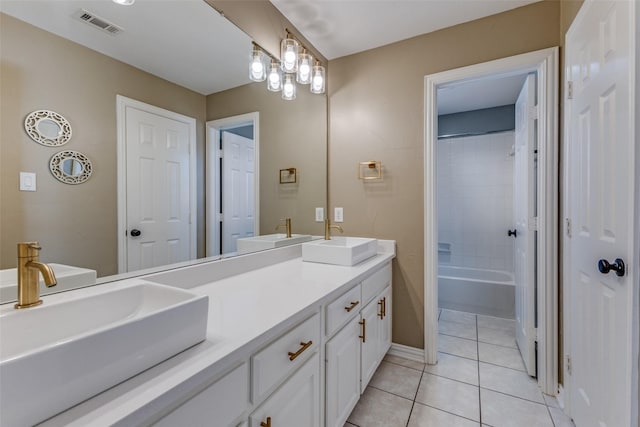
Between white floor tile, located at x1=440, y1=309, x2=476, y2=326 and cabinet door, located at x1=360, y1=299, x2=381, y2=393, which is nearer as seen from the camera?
cabinet door, located at x1=360, y1=299, x2=381, y2=393

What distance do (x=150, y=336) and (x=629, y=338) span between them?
1.50m

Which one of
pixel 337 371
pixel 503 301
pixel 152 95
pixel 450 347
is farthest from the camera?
pixel 503 301

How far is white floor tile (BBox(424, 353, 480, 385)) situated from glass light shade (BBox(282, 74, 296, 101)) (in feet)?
7.07

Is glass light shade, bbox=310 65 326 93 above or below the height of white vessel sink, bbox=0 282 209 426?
above

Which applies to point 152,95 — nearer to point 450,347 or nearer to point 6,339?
point 6,339

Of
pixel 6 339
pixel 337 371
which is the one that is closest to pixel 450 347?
pixel 337 371

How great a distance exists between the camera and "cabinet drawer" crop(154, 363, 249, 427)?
62 centimetres

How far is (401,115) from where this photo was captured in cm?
217

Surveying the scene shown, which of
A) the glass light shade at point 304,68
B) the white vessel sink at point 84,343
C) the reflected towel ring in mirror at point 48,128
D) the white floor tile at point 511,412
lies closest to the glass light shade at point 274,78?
the glass light shade at point 304,68

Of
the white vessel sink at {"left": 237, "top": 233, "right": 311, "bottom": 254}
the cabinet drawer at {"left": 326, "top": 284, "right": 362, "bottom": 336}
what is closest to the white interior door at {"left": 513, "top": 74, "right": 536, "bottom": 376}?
the cabinet drawer at {"left": 326, "top": 284, "right": 362, "bottom": 336}

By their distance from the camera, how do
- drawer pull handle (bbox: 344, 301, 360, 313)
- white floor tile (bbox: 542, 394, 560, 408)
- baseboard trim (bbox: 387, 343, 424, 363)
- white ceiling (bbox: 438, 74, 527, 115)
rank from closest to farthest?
drawer pull handle (bbox: 344, 301, 360, 313) → white floor tile (bbox: 542, 394, 560, 408) → baseboard trim (bbox: 387, 343, 424, 363) → white ceiling (bbox: 438, 74, 527, 115)

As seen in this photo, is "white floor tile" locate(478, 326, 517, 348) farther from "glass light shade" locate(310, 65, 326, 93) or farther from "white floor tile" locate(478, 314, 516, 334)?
"glass light shade" locate(310, 65, 326, 93)

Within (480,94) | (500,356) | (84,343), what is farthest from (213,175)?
(480,94)

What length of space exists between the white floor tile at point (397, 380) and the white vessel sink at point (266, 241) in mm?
1069
